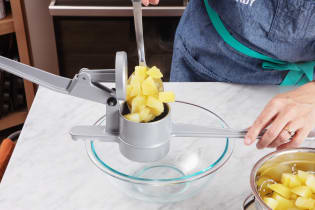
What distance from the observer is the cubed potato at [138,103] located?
636mm

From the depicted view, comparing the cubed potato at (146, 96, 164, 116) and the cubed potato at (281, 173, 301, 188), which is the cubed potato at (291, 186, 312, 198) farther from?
the cubed potato at (146, 96, 164, 116)

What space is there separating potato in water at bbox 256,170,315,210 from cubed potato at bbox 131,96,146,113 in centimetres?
21

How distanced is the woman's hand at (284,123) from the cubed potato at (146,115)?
17 centimetres

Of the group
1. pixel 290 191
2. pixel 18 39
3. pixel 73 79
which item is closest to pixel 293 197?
pixel 290 191

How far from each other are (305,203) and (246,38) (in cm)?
52

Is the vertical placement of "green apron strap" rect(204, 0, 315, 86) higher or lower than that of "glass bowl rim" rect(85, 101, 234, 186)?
higher

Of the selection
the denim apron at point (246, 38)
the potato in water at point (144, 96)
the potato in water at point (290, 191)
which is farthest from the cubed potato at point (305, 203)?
the denim apron at point (246, 38)

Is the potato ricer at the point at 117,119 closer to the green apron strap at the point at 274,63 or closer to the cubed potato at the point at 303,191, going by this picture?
the cubed potato at the point at 303,191

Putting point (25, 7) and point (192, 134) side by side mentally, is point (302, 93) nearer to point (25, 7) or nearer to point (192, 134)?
point (192, 134)

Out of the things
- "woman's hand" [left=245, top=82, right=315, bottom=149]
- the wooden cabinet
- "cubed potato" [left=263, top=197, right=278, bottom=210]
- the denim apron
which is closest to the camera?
"cubed potato" [left=263, top=197, right=278, bottom=210]

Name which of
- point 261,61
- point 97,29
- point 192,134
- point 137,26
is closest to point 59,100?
point 137,26

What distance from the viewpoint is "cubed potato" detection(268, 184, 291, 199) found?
2.03 ft

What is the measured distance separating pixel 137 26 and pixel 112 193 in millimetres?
331

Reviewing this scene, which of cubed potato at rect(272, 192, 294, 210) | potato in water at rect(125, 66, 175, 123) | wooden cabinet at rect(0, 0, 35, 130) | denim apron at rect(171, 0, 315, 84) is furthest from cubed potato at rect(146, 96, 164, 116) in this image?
wooden cabinet at rect(0, 0, 35, 130)
